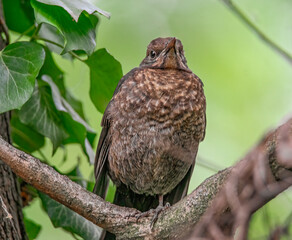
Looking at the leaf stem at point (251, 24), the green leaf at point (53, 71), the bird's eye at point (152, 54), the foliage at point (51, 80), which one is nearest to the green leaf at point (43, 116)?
the foliage at point (51, 80)

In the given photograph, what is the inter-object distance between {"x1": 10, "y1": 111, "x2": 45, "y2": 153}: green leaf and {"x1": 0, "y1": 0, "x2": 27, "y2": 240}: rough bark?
0.28 metres

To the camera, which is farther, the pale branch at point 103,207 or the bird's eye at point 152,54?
the bird's eye at point 152,54

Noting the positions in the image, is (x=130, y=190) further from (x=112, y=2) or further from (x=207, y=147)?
(x=112, y=2)

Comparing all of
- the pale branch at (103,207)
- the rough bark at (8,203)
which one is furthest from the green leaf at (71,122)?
the pale branch at (103,207)

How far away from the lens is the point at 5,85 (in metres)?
2.51

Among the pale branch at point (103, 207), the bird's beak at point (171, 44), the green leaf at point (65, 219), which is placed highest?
the bird's beak at point (171, 44)

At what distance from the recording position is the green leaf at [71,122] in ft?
9.36

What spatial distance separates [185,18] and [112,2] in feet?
2.34

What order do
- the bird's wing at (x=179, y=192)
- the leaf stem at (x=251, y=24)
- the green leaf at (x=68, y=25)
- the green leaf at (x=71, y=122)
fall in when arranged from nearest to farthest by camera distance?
the leaf stem at (x=251, y=24) → the green leaf at (x=68, y=25) → the green leaf at (x=71, y=122) → the bird's wing at (x=179, y=192)

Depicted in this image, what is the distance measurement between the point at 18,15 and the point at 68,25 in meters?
0.72

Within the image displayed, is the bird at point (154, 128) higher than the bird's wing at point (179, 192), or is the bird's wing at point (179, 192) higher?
the bird at point (154, 128)

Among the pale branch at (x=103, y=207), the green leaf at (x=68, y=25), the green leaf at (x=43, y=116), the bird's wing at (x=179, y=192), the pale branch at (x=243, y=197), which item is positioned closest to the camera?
the pale branch at (x=243, y=197)

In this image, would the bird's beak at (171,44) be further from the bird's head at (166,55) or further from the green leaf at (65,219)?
the green leaf at (65,219)

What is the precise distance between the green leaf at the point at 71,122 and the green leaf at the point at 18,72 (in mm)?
320
